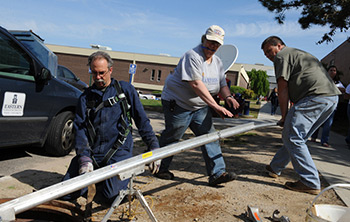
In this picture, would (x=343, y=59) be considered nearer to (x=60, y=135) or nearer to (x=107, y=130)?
(x=60, y=135)

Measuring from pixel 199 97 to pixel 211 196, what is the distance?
121cm

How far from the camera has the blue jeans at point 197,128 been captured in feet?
12.6

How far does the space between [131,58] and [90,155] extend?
53.1 meters

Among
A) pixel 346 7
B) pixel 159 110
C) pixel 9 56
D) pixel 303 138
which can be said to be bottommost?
pixel 159 110

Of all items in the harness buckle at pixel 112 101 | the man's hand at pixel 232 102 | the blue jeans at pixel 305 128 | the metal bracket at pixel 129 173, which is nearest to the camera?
the metal bracket at pixel 129 173

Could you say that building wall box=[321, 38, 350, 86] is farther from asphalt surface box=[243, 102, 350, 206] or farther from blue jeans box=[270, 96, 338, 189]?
blue jeans box=[270, 96, 338, 189]

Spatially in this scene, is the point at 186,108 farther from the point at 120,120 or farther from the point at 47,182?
the point at 47,182

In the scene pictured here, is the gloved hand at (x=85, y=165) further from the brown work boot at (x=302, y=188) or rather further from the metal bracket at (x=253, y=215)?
the brown work boot at (x=302, y=188)

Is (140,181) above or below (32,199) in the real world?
below

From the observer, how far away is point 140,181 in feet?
13.1

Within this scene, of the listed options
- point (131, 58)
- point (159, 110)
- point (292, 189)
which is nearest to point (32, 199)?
point (292, 189)

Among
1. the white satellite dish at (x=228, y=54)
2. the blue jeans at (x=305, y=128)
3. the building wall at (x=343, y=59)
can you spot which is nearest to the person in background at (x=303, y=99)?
the blue jeans at (x=305, y=128)

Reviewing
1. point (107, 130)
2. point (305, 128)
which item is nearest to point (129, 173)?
point (107, 130)

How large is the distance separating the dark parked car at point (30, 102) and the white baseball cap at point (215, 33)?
7.85ft
